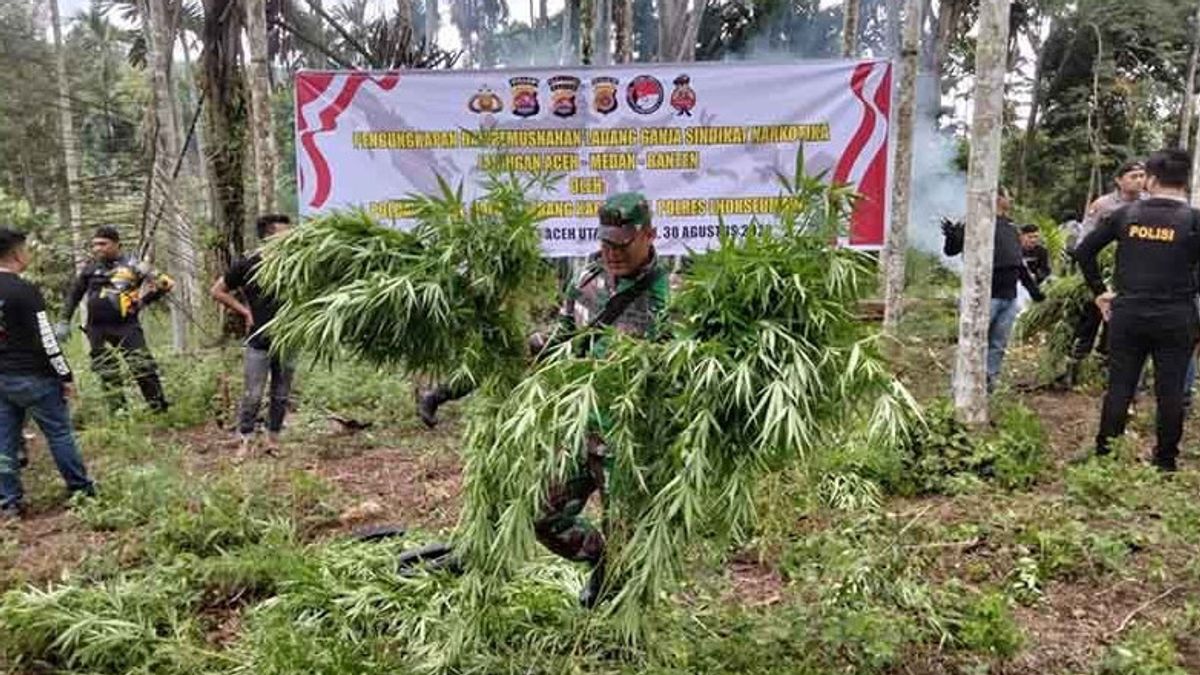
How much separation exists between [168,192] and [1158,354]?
653 cm

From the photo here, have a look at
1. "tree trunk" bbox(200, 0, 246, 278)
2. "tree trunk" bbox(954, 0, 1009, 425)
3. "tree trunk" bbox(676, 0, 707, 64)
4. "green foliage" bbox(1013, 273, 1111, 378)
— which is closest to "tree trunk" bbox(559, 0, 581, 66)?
"tree trunk" bbox(676, 0, 707, 64)

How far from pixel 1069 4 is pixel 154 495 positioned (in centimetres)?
2356

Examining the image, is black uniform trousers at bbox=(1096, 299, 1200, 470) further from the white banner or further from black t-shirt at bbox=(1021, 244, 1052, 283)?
black t-shirt at bbox=(1021, 244, 1052, 283)

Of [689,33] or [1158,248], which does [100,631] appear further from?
[689,33]

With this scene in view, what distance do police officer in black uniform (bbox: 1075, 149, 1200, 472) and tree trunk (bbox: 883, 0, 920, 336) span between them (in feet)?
10.5

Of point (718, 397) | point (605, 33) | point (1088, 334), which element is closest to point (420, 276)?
point (718, 397)

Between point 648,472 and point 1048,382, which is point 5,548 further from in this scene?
point 1048,382

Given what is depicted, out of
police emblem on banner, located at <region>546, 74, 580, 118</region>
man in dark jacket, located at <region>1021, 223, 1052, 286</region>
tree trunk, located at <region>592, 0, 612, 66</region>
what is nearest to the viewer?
police emblem on banner, located at <region>546, 74, 580, 118</region>

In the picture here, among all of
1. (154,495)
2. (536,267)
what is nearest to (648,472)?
(536,267)

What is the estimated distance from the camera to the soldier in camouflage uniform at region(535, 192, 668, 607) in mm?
→ 2695

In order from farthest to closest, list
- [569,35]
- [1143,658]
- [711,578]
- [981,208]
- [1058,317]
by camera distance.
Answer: [569,35]
[1058,317]
[981,208]
[711,578]
[1143,658]

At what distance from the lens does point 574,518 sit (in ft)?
9.78

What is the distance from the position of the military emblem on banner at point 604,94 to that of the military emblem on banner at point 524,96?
0.38 metres

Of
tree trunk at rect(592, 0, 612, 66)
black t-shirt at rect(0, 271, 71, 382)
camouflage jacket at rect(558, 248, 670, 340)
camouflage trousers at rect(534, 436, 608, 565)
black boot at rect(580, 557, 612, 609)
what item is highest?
tree trunk at rect(592, 0, 612, 66)
